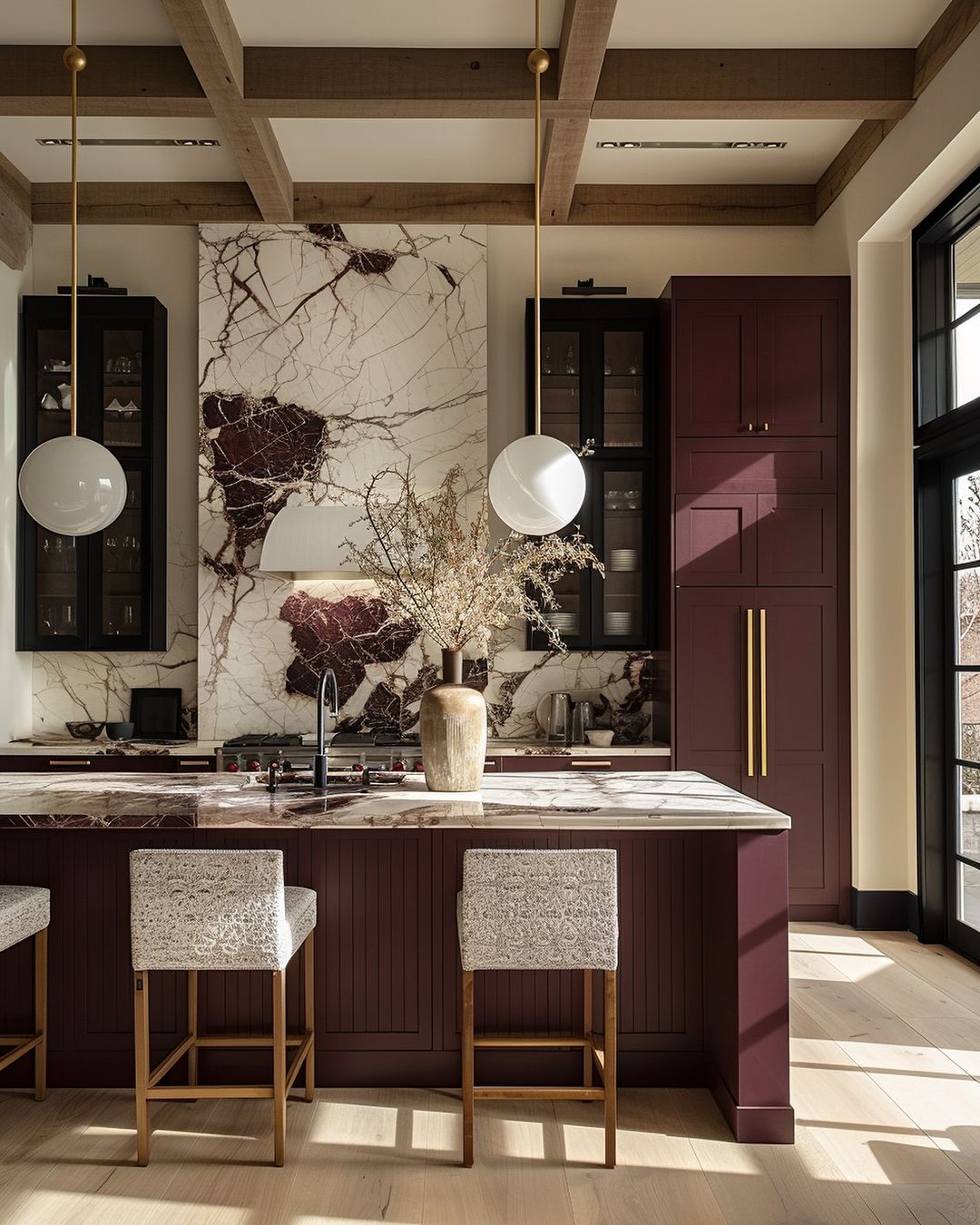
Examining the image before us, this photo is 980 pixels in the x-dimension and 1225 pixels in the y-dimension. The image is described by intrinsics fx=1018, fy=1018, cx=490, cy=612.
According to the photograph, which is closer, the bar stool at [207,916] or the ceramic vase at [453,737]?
the bar stool at [207,916]

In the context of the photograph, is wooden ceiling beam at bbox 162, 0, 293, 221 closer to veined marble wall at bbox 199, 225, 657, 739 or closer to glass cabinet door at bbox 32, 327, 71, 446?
veined marble wall at bbox 199, 225, 657, 739

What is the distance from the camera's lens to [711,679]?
5.00 meters

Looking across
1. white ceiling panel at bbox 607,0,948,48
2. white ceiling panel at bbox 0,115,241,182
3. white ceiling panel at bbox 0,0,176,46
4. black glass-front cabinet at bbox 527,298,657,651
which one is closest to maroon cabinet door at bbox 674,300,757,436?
black glass-front cabinet at bbox 527,298,657,651

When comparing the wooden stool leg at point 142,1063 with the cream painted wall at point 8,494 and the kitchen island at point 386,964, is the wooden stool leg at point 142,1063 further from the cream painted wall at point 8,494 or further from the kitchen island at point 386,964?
the cream painted wall at point 8,494

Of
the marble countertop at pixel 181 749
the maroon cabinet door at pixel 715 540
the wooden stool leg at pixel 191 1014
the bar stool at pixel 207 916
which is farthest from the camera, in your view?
the maroon cabinet door at pixel 715 540

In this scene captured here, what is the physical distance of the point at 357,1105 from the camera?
296 cm

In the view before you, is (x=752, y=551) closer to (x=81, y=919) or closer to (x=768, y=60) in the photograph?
(x=768, y=60)

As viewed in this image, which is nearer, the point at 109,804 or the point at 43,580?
the point at 109,804

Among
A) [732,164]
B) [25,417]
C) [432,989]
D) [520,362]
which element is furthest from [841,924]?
[25,417]

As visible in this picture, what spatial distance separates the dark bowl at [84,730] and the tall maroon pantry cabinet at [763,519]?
3.08 metres

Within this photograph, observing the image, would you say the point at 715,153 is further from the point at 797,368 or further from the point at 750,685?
the point at 750,685

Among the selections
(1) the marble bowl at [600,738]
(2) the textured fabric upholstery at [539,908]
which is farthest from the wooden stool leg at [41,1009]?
(1) the marble bowl at [600,738]

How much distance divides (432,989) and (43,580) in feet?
11.1

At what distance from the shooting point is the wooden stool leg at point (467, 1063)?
8.57 feet
